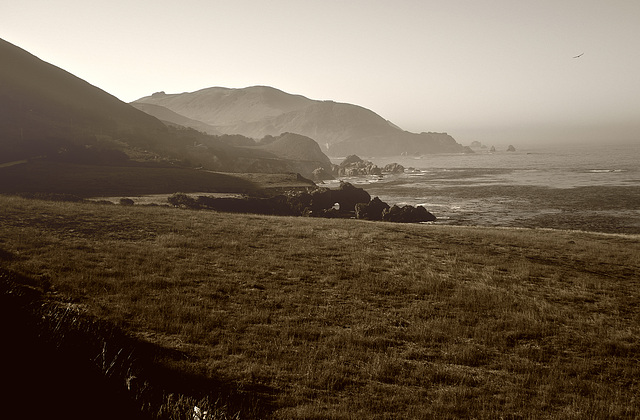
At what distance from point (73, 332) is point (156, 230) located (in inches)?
738

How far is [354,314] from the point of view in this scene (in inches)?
Answer: 494

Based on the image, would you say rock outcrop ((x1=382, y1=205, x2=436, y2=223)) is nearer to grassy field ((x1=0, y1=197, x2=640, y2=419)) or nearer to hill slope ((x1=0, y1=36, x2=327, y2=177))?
grassy field ((x1=0, y1=197, x2=640, y2=419))

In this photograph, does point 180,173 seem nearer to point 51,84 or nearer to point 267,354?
point 267,354

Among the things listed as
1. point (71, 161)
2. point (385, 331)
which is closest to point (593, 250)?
point (385, 331)

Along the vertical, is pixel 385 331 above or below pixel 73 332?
below

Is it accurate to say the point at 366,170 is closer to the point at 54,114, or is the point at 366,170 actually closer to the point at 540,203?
the point at 540,203

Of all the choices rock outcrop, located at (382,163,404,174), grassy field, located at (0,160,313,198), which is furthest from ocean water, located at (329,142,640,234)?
rock outcrop, located at (382,163,404,174)

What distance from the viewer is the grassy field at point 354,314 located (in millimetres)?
7730

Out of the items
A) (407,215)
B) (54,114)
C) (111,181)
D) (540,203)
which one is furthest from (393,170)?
(111,181)

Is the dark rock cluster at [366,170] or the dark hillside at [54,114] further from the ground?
the dark hillside at [54,114]

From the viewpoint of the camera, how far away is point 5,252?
16016 millimetres

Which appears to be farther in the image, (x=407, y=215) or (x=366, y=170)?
(x=366, y=170)

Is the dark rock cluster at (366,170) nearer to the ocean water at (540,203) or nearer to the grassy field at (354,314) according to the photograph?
the ocean water at (540,203)

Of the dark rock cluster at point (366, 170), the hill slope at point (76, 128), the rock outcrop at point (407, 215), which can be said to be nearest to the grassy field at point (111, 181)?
the hill slope at point (76, 128)
